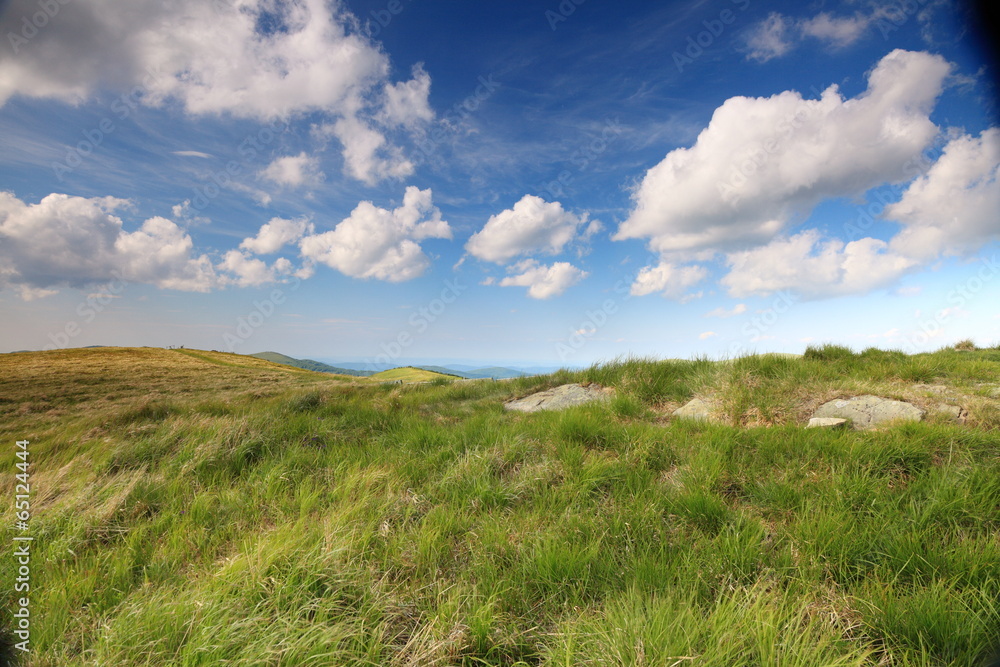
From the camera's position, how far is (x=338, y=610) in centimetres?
242

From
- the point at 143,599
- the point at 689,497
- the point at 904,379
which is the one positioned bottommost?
the point at 143,599

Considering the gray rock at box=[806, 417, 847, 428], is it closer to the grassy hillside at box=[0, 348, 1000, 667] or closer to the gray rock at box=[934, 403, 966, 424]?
the grassy hillside at box=[0, 348, 1000, 667]

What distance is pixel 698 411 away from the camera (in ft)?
22.4

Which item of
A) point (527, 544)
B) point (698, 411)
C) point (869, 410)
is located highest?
point (869, 410)

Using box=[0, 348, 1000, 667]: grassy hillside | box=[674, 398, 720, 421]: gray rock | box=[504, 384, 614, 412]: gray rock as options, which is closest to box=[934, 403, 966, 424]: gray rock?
box=[0, 348, 1000, 667]: grassy hillside

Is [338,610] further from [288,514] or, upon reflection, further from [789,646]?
[789,646]

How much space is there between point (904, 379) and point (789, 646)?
316 inches

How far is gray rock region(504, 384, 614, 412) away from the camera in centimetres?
869

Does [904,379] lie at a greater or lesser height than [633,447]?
greater

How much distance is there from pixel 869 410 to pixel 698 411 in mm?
2276

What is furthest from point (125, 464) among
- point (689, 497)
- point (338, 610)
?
point (689, 497)

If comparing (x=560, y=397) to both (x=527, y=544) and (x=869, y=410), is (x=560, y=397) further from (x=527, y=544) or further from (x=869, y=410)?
(x=527, y=544)

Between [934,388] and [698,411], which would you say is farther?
[698,411]

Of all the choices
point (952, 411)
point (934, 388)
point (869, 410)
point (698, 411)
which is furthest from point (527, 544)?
point (934, 388)
